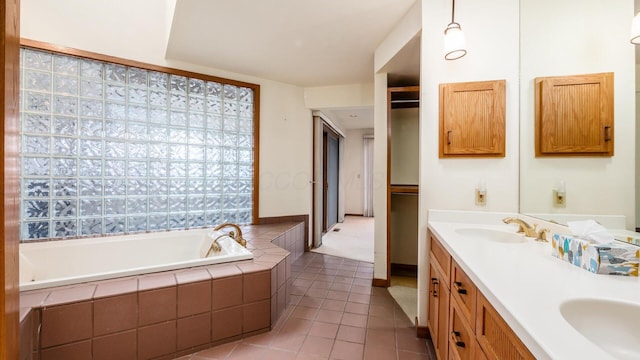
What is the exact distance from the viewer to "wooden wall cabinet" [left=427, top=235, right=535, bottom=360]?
69cm

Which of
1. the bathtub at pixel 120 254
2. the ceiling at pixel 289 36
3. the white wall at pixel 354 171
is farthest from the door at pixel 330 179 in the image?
the bathtub at pixel 120 254

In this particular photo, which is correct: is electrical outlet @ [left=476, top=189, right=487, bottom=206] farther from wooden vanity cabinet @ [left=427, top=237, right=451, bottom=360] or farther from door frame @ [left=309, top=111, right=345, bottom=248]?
door frame @ [left=309, top=111, right=345, bottom=248]

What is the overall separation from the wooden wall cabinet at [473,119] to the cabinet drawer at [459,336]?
959 millimetres

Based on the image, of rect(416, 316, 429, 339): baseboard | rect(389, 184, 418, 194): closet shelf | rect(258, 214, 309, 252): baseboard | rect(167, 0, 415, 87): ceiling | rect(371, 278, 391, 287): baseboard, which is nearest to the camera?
rect(416, 316, 429, 339): baseboard

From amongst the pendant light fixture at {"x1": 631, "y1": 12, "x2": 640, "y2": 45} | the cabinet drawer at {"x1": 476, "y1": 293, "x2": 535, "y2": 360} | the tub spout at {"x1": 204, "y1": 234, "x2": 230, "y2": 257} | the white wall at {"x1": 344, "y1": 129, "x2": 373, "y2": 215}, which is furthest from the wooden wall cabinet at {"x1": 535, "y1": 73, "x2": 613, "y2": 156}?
the white wall at {"x1": 344, "y1": 129, "x2": 373, "y2": 215}

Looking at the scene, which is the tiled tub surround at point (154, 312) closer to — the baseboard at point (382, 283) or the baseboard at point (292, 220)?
the baseboard at point (382, 283)

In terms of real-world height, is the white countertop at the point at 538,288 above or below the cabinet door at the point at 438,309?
above

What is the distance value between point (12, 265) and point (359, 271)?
8.96 ft

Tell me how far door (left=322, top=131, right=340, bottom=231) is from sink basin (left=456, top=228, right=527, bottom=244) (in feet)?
9.78

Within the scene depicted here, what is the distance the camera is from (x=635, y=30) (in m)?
0.91

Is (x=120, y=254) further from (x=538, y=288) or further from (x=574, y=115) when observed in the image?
(x=574, y=115)

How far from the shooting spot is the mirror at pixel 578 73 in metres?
0.97

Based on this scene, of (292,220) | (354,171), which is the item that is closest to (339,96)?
(292,220)

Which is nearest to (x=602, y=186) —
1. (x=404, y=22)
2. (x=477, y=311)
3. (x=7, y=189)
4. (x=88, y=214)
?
(x=477, y=311)
